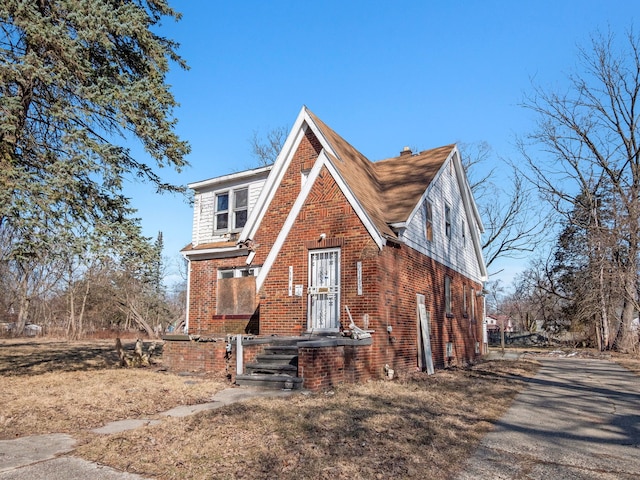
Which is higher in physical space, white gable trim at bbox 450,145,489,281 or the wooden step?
white gable trim at bbox 450,145,489,281

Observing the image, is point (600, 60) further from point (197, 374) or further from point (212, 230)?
point (197, 374)

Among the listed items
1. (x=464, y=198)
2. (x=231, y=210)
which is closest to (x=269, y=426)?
(x=231, y=210)

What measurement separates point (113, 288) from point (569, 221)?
106 ft

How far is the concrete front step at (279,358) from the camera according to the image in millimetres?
9320

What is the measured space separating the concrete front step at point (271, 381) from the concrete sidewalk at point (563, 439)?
11.4 ft

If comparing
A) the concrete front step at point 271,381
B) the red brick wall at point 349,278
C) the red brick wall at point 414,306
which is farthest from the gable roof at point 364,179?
the concrete front step at point 271,381

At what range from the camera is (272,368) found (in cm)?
914

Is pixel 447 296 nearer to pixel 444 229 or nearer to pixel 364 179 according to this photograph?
pixel 444 229

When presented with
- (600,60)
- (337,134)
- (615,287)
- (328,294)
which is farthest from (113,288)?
(600,60)

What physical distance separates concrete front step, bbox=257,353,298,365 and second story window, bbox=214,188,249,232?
24.3 feet

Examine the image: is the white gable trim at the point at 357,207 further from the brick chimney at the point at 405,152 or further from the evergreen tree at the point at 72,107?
the brick chimney at the point at 405,152

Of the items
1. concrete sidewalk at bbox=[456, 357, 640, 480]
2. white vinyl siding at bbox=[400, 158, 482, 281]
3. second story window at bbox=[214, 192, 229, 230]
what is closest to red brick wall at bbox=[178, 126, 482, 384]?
white vinyl siding at bbox=[400, 158, 482, 281]

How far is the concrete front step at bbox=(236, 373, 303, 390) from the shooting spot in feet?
27.4

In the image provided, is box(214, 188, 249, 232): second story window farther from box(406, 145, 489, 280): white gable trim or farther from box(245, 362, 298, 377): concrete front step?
box(245, 362, 298, 377): concrete front step
